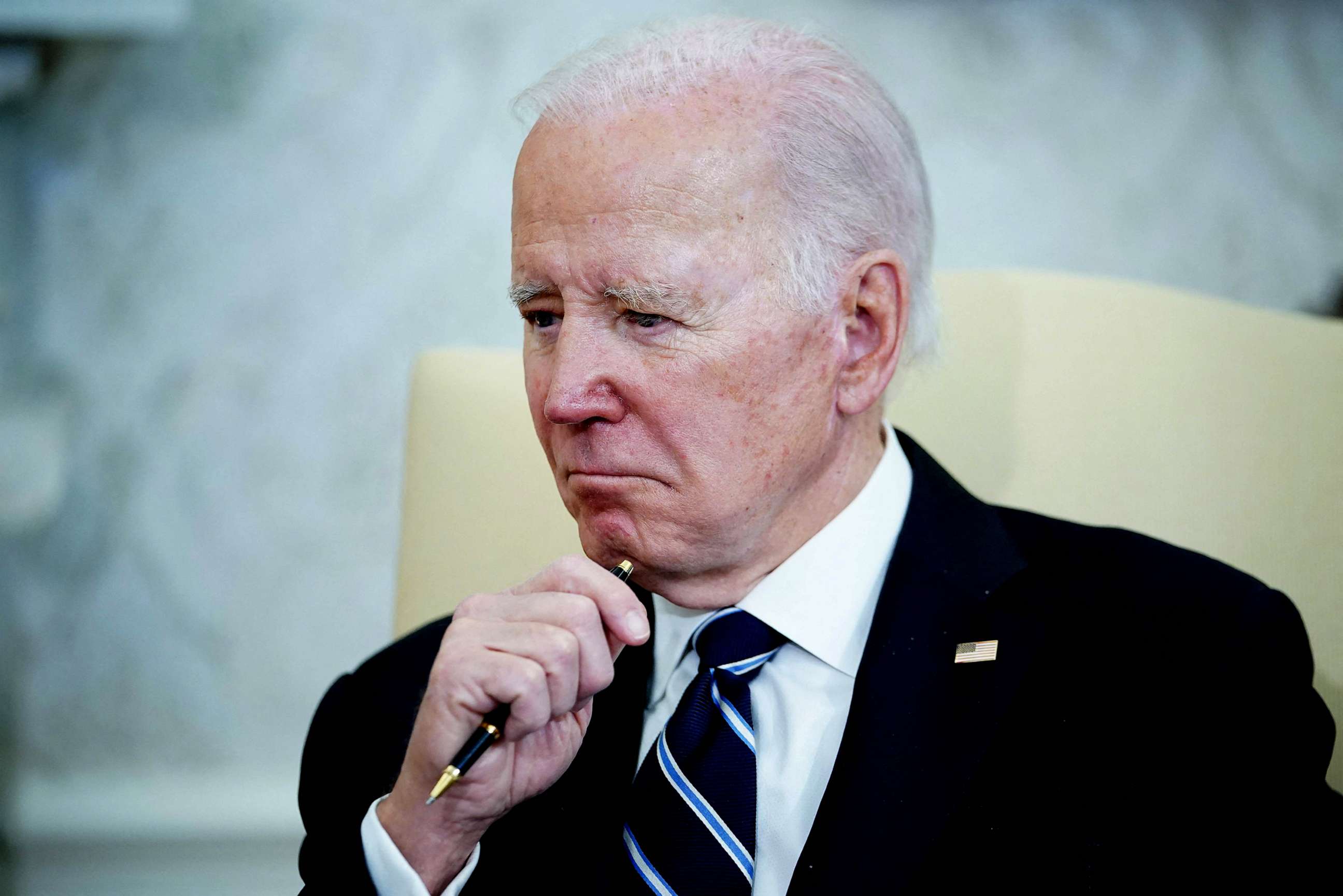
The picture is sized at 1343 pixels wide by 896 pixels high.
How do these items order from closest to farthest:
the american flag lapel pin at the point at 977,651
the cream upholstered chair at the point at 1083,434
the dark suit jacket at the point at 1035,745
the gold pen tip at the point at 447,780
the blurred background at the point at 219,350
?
1. the gold pen tip at the point at 447,780
2. the dark suit jacket at the point at 1035,745
3. the american flag lapel pin at the point at 977,651
4. the cream upholstered chair at the point at 1083,434
5. the blurred background at the point at 219,350

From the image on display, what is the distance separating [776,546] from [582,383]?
1.00ft

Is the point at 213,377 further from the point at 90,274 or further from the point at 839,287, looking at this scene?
the point at 839,287

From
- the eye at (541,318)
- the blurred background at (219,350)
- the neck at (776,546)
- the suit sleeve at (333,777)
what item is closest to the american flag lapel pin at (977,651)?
the neck at (776,546)

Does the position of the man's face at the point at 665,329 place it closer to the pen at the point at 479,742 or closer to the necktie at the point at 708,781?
the necktie at the point at 708,781

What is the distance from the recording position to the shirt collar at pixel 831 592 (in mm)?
1308

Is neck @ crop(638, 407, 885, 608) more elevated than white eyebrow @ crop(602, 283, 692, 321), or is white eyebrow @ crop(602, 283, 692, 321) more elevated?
white eyebrow @ crop(602, 283, 692, 321)

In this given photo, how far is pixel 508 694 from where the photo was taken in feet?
3.55

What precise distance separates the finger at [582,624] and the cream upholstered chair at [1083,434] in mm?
552

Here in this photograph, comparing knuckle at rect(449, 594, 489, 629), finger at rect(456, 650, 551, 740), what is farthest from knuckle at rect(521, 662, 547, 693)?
knuckle at rect(449, 594, 489, 629)

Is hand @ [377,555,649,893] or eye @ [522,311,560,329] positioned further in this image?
eye @ [522,311,560,329]

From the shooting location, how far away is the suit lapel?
1154mm

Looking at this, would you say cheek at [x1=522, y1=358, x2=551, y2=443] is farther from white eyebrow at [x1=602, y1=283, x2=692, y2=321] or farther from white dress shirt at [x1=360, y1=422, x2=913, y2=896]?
white dress shirt at [x1=360, y1=422, x2=913, y2=896]

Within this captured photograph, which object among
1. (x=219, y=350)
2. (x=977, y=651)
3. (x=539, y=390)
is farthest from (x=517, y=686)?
(x=219, y=350)

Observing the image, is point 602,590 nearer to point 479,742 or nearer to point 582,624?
point 582,624
